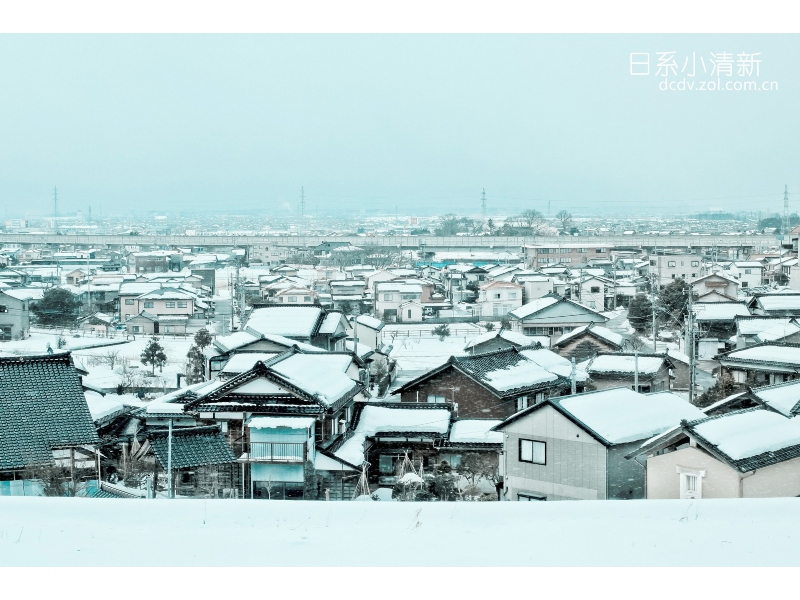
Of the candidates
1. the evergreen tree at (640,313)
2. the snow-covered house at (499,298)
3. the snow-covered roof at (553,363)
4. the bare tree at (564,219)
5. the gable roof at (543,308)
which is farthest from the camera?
the bare tree at (564,219)

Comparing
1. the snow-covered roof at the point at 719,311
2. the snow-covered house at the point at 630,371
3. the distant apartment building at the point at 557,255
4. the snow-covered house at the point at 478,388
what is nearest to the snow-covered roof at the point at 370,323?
the snow-covered house at the point at 630,371

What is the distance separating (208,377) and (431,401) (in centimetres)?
159

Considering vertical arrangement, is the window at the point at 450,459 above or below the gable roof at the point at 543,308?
below

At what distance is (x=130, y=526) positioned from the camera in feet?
5.27

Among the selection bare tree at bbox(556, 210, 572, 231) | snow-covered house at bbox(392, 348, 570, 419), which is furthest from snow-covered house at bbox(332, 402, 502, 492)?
bare tree at bbox(556, 210, 572, 231)

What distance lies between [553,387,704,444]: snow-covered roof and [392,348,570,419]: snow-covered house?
1.24 meters

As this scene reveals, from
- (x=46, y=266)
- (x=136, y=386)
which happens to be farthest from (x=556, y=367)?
(x=46, y=266)

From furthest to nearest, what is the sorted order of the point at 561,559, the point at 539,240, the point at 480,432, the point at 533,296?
the point at 539,240 < the point at 533,296 < the point at 480,432 < the point at 561,559

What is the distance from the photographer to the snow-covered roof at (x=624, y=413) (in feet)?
10.2

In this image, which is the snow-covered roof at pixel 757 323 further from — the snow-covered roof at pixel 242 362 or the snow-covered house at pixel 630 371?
the snow-covered roof at pixel 242 362

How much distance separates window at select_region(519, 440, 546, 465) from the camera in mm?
3260

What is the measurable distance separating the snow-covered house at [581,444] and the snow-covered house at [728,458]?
29 centimetres

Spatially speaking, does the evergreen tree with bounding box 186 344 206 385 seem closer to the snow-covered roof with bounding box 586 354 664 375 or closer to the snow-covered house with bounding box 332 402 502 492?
the snow-covered house with bounding box 332 402 502 492

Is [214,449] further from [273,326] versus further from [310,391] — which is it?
[273,326]
